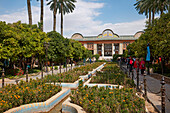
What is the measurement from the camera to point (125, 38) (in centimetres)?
5891

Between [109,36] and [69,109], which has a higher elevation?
[109,36]

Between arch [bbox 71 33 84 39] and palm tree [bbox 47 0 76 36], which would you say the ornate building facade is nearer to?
arch [bbox 71 33 84 39]

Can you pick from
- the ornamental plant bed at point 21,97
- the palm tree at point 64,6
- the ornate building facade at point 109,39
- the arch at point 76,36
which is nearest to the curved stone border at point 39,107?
the ornamental plant bed at point 21,97

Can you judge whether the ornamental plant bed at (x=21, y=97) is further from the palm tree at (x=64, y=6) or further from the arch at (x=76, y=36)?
the arch at (x=76, y=36)

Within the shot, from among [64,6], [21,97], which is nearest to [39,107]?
[21,97]

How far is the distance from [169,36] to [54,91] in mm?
7091

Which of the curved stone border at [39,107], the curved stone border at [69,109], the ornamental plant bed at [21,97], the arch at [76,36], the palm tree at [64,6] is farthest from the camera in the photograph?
the arch at [76,36]

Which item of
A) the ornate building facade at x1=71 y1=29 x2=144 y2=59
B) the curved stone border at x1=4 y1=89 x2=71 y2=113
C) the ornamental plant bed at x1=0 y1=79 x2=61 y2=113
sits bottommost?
the curved stone border at x1=4 y1=89 x2=71 y2=113

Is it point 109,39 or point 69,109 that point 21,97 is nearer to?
point 69,109

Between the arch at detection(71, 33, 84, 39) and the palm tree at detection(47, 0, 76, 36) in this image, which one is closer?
the palm tree at detection(47, 0, 76, 36)

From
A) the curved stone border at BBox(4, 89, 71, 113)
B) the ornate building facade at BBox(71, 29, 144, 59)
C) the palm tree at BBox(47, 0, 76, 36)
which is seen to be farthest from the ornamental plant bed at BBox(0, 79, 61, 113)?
the ornate building facade at BBox(71, 29, 144, 59)

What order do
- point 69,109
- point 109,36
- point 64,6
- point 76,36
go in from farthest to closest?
point 76,36, point 109,36, point 64,6, point 69,109

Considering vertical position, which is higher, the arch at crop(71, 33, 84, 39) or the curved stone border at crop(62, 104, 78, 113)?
the arch at crop(71, 33, 84, 39)

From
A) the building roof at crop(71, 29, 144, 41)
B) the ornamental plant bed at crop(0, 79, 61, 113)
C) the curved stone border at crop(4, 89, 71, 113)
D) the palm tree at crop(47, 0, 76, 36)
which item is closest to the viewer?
the ornamental plant bed at crop(0, 79, 61, 113)
